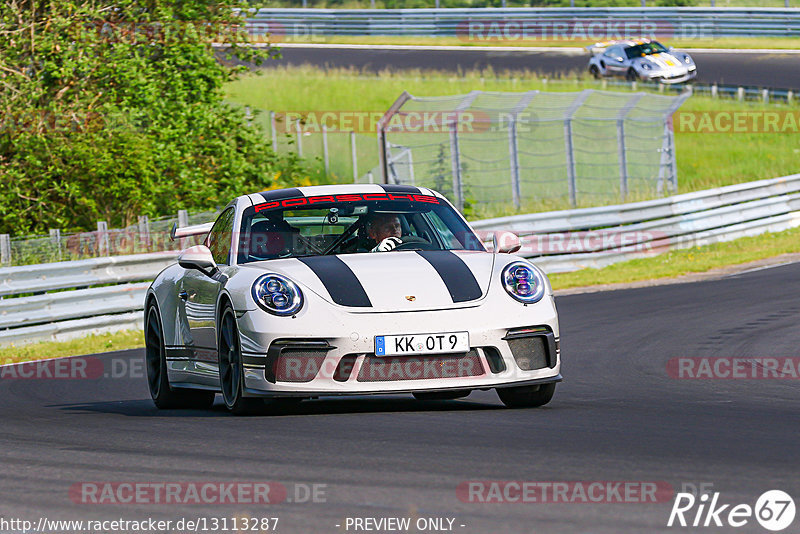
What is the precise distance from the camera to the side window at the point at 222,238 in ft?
29.1

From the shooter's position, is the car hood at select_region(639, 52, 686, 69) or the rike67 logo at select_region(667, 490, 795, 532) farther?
the car hood at select_region(639, 52, 686, 69)

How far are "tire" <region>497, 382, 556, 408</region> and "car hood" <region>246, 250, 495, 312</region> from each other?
2.28 feet

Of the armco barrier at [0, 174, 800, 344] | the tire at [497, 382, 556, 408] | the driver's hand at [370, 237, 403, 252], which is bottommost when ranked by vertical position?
the armco barrier at [0, 174, 800, 344]

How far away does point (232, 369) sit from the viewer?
26.3ft

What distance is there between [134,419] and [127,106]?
15.7 meters

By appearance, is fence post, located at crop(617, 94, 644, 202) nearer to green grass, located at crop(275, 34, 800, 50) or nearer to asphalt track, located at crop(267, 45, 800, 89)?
asphalt track, located at crop(267, 45, 800, 89)

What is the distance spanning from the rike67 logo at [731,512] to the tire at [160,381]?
474 centimetres

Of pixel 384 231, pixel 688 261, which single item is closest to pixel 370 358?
pixel 384 231

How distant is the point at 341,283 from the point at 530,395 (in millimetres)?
1299

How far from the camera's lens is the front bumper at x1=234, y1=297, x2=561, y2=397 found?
7.53m

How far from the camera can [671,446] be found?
20.1 feet

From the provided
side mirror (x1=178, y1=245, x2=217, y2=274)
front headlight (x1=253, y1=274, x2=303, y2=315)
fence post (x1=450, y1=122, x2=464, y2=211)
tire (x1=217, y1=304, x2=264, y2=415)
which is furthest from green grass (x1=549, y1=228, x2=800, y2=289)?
front headlight (x1=253, y1=274, x2=303, y2=315)

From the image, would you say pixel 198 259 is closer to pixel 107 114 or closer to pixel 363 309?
pixel 363 309

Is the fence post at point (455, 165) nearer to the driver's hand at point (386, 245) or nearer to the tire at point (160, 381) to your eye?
the tire at point (160, 381)
